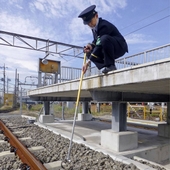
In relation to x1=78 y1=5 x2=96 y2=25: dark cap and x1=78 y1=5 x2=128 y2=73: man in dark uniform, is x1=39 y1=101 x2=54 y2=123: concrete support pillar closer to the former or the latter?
x1=78 y1=5 x2=128 y2=73: man in dark uniform

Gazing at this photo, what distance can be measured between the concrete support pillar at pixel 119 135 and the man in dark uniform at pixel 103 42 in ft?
4.92

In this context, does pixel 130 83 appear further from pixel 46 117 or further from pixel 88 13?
pixel 46 117

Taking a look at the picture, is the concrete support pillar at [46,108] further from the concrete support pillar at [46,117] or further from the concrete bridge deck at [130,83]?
the concrete bridge deck at [130,83]

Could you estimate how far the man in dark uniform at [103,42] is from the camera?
3.92 meters

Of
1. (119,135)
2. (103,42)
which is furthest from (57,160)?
(103,42)

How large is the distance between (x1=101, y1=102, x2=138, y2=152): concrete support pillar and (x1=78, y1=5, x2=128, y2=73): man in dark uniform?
150cm

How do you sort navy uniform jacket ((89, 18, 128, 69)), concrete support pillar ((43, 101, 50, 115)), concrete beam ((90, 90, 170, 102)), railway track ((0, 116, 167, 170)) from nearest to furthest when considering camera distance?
railway track ((0, 116, 167, 170)) → navy uniform jacket ((89, 18, 128, 69)) → concrete beam ((90, 90, 170, 102)) → concrete support pillar ((43, 101, 50, 115))

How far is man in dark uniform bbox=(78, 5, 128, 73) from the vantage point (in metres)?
3.92

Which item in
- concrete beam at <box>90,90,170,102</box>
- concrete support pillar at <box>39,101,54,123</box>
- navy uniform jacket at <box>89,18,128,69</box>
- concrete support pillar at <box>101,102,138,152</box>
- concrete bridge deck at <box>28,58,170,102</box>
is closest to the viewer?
concrete bridge deck at <box>28,58,170,102</box>

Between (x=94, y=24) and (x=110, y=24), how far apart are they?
0.39 metres

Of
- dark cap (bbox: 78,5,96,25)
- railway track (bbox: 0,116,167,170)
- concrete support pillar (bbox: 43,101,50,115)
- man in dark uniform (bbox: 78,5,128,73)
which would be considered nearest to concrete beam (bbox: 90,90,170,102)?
man in dark uniform (bbox: 78,5,128,73)

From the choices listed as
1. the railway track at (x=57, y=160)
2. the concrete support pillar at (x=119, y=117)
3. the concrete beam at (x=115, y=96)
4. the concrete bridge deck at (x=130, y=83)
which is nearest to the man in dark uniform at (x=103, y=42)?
the concrete bridge deck at (x=130, y=83)

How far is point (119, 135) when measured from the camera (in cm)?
469

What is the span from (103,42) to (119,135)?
7.99 ft
